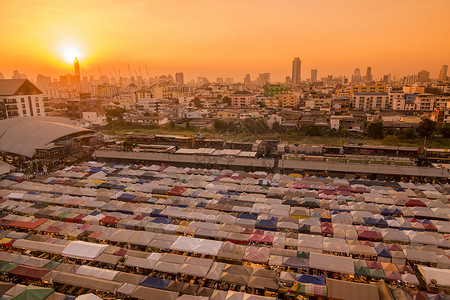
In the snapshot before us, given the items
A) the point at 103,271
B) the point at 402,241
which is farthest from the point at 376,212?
the point at 103,271

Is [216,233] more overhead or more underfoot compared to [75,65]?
more underfoot

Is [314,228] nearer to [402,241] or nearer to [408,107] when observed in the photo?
[402,241]

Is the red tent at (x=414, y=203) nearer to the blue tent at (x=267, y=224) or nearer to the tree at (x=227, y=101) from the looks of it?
the blue tent at (x=267, y=224)

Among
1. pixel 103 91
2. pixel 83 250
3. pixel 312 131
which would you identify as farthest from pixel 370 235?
pixel 103 91

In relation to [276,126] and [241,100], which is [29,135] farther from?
[241,100]

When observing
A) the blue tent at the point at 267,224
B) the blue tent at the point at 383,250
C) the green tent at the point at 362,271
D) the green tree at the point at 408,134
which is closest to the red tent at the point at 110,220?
the blue tent at the point at 267,224

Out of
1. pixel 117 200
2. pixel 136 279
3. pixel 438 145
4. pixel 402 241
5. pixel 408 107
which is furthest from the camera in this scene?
pixel 408 107
